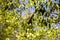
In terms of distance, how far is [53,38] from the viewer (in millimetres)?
8219

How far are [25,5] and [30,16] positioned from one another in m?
0.45

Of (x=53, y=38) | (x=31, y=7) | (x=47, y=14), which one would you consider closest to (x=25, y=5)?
(x=31, y=7)

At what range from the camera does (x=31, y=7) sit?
8742mm

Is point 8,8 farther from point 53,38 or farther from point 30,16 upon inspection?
point 53,38

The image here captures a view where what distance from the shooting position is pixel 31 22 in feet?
29.5

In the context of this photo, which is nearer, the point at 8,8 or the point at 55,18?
the point at 55,18

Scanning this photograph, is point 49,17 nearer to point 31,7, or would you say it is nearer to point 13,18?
point 31,7

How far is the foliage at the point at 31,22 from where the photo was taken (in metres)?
8.27

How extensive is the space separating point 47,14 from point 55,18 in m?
0.32

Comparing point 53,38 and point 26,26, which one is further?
point 26,26

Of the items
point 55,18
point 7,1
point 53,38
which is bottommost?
point 53,38

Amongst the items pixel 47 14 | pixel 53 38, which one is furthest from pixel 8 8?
pixel 53 38

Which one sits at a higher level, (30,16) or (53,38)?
(30,16)

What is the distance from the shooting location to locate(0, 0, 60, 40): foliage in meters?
8.27
